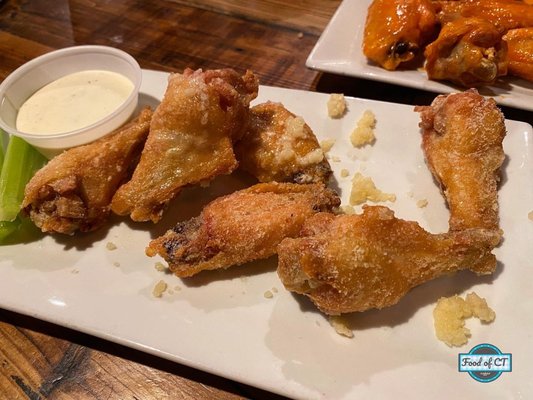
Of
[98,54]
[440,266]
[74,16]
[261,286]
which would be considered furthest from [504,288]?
[74,16]

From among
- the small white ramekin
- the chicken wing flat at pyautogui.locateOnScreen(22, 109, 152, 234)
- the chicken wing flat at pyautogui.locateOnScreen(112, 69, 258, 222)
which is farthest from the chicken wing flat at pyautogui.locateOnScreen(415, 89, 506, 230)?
the small white ramekin

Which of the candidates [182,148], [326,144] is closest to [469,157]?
[326,144]

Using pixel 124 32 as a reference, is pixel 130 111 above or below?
above

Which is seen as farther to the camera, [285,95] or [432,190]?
[285,95]

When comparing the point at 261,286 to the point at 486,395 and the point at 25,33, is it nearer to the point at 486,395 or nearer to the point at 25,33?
the point at 486,395

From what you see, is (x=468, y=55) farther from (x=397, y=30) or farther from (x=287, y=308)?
(x=287, y=308)

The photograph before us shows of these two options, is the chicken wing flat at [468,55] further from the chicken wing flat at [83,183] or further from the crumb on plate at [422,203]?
the chicken wing flat at [83,183]

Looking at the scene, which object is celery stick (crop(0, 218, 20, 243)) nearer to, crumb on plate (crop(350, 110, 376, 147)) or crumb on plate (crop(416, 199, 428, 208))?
crumb on plate (crop(350, 110, 376, 147))
